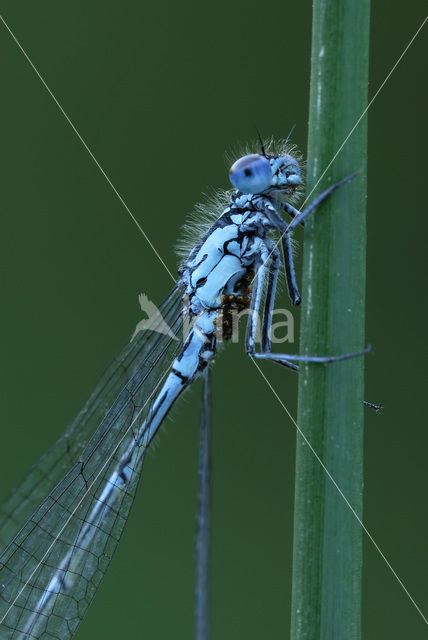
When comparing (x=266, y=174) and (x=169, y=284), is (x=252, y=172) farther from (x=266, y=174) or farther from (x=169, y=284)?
(x=169, y=284)

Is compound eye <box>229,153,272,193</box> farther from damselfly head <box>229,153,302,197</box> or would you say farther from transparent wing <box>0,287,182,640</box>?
transparent wing <box>0,287,182,640</box>

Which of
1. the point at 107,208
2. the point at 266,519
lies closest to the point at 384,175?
the point at 107,208

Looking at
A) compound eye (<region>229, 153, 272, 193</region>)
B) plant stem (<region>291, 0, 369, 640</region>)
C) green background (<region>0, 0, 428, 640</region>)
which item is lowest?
plant stem (<region>291, 0, 369, 640</region>)

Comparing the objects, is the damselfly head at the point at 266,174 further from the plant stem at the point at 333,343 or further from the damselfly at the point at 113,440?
the plant stem at the point at 333,343

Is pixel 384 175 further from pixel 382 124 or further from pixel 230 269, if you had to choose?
pixel 230 269

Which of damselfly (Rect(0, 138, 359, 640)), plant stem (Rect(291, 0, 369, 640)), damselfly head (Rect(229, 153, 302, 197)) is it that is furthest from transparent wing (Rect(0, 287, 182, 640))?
plant stem (Rect(291, 0, 369, 640))
